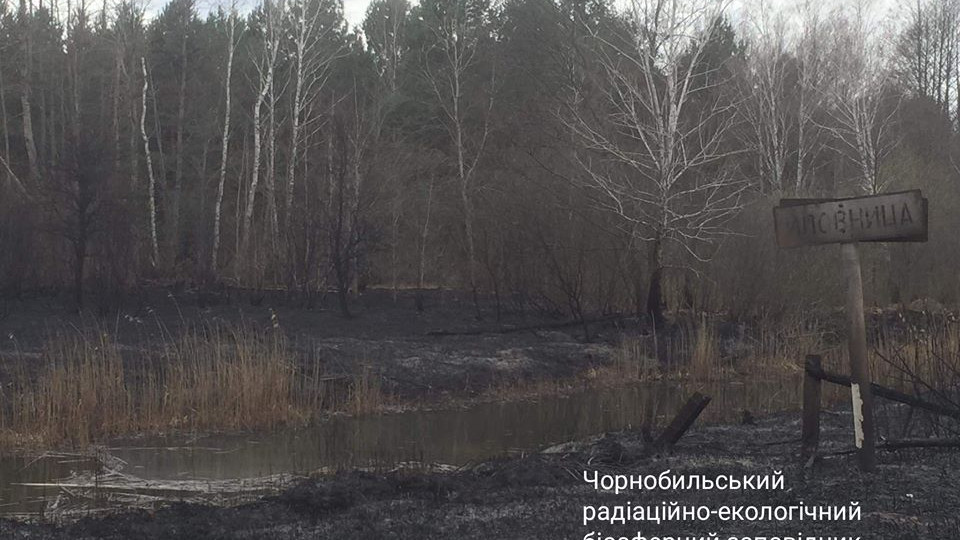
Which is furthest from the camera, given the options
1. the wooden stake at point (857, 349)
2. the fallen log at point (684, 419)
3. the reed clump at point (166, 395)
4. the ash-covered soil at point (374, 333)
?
the ash-covered soil at point (374, 333)

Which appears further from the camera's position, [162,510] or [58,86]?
[58,86]

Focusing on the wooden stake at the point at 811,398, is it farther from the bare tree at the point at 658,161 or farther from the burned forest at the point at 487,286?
the bare tree at the point at 658,161

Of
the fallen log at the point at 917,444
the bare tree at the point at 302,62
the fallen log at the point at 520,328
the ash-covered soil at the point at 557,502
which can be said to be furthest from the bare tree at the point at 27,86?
the fallen log at the point at 917,444

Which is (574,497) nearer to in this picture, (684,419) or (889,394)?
(684,419)

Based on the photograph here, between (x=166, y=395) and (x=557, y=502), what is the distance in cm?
744

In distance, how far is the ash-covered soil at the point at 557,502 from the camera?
622 cm

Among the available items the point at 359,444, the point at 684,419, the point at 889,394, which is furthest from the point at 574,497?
the point at 359,444

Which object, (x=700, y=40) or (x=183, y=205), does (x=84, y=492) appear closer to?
(x=700, y=40)

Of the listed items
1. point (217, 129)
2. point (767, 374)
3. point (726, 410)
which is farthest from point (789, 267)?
point (217, 129)

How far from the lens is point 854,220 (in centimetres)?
673

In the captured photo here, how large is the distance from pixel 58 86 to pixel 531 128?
1749cm

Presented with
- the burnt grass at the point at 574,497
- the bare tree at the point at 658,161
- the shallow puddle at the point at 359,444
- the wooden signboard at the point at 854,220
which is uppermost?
the bare tree at the point at 658,161

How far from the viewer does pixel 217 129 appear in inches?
1494

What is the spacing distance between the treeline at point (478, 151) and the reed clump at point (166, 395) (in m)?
7.59
